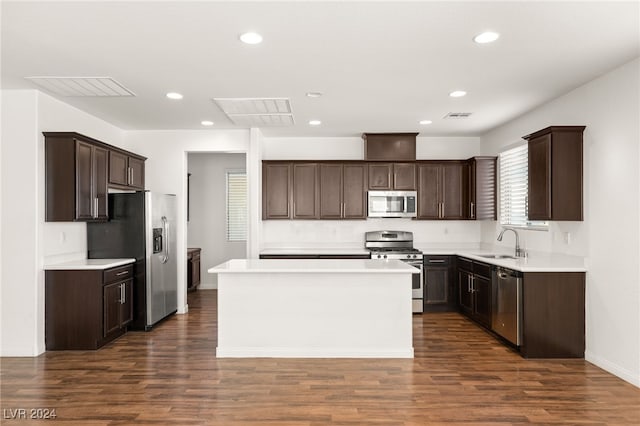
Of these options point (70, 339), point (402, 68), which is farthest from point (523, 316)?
point (70, 339)

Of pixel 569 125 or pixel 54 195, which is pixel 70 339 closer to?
pixel 54 195

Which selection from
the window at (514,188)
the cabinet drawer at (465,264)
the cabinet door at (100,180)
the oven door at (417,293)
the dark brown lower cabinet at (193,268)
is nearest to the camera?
the cabinet door at (100,180)

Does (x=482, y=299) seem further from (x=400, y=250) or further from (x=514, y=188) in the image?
(x=514, y=188)

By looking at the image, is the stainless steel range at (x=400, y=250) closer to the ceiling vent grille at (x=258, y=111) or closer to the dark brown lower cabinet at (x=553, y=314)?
the dark brown lower cabinet at (x=553, y=314)

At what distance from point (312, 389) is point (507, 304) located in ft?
7.69

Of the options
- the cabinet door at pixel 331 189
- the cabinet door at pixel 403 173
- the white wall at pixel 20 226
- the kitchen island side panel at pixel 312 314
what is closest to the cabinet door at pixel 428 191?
the cabinet door at pixel 403 173

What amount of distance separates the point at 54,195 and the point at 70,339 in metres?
1.51

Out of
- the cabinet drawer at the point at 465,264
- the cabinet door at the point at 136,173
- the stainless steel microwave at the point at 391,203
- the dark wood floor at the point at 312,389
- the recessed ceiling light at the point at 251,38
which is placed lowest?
the dark wood floor at the point at 312,389

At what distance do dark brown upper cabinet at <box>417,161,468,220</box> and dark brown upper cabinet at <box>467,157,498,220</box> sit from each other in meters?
0.32

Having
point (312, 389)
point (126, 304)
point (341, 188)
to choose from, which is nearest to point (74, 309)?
point (126, 304)

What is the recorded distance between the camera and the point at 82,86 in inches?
169

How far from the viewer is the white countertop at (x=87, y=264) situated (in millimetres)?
4605

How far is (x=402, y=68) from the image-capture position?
383 centimetres

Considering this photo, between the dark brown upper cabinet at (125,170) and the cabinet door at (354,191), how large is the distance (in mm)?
2956
